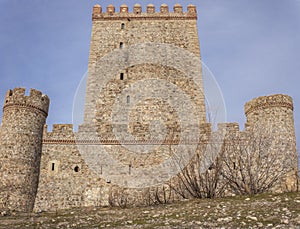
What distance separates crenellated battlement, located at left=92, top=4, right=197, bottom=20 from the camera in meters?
24.0

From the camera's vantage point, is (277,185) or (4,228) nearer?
(4,228)

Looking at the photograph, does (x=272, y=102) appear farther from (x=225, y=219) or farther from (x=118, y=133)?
(x=225, y=219)

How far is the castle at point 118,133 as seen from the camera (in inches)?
667

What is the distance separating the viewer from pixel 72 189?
17250mm

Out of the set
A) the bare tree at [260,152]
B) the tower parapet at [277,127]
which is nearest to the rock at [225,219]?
the bare tree at [260,152]

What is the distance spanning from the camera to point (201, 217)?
8.58 meters

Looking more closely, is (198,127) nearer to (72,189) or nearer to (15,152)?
(72,189)

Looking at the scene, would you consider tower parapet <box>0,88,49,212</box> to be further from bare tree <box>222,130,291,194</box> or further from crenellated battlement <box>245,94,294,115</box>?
crenellated battlement <box>245,94,294,115</box>

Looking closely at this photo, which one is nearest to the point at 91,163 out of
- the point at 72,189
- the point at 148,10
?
the point at 72,189

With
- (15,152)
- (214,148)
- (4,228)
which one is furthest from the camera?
(15,152)

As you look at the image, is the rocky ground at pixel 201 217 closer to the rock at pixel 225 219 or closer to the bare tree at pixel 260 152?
the rock at pixel 225 219

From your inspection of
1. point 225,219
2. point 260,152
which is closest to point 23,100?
point 260,152

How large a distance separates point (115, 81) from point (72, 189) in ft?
23.7

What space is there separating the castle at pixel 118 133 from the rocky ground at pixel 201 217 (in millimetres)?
6659
